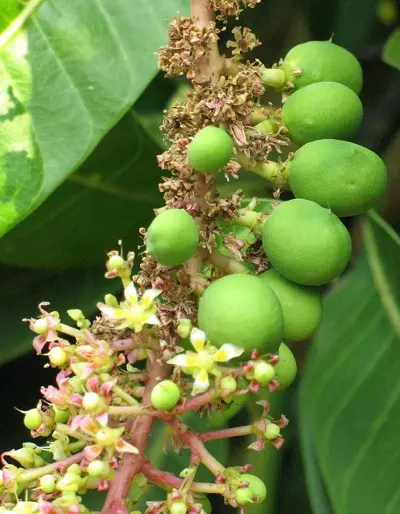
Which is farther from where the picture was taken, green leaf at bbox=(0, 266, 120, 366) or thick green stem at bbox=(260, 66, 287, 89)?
green leaf at bbox=(0, 266, 120, 366)

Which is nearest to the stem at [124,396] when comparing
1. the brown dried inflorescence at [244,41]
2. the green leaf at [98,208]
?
the brown dried inflorescence at [244,41]

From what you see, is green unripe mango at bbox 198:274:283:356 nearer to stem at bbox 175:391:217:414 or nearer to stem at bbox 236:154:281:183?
stem at bbox 175:391:217:414

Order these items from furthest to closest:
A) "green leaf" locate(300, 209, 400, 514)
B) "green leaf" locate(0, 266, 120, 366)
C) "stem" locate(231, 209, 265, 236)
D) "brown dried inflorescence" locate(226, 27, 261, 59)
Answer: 1. "green leaf" locate(0, 266, 120, 366)
2. "green leaf" locate(300, 209, 400, 514)
3. "brown dried inflorescence" locate(226, 27, 261, 59)
4. "stem" locate(231, 209, 265, 236)

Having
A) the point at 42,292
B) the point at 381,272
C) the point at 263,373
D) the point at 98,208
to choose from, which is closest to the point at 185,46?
the point at 263,373

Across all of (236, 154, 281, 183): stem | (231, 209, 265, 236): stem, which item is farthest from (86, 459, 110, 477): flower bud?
(236, 154, 281, 183): stem

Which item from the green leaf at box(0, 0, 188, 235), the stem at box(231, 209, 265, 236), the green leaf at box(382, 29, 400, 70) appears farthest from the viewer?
the green leaf at box(382, 29, 400, 70)

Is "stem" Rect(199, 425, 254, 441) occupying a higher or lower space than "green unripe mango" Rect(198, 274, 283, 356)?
lower

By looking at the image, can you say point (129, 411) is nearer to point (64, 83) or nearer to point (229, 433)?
point (229, 433)
